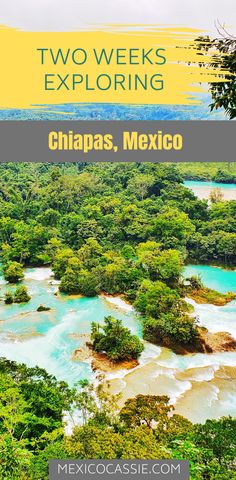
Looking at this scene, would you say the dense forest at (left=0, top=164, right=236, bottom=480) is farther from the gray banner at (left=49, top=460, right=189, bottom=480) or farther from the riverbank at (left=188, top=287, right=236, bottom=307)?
the gray banner at (left=49, top=460, right=189, bottom=480)

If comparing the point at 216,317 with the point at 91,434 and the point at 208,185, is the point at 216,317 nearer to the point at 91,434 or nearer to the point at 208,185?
the point at 91,434

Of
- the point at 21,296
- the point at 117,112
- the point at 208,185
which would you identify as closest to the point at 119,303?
the point at 21,296

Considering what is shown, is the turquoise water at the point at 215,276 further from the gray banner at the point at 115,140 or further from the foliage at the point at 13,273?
the gray banner at the point at 115,140

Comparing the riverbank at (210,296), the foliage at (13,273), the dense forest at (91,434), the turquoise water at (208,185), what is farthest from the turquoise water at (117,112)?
A: the turquoise water at (208,185)

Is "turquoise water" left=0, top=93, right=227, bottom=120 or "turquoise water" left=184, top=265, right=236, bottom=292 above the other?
"turquoise water" left=0, top=93, right=227, bottom=120

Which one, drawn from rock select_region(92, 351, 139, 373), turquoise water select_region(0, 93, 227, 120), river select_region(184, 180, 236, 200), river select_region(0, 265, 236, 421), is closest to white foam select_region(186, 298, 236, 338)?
river select_region(0, 265, 236, 421)
